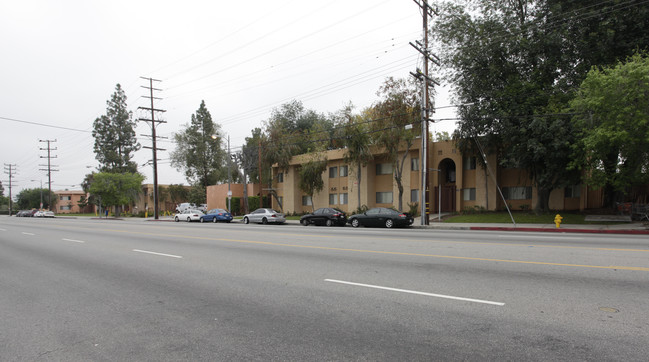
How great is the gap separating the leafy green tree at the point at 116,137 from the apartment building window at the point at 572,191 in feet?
220

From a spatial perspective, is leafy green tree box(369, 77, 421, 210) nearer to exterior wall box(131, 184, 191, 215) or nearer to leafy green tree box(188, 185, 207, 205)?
leafy green tree box(188, 185, 207, 205)

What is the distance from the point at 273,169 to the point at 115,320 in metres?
40.7

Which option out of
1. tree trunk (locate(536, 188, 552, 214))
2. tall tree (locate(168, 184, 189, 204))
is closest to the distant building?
tall tree (locate(168, 184, 189, 204))

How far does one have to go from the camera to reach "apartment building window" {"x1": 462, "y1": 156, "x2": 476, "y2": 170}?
32125mm

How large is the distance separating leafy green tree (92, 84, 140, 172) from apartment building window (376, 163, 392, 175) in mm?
52069

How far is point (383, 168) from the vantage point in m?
36.3

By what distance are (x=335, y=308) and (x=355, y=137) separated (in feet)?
90.3

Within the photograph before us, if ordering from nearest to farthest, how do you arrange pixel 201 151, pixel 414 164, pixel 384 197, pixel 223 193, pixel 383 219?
pixel 383 219 → pixel 414 164 → pixel 384 197 → pixel 223 193 → pixel 201 151

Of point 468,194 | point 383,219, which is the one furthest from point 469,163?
point 383,219

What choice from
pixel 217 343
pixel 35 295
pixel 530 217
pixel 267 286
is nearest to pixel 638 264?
pixel 267 286

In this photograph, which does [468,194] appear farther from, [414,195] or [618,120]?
[618,120]

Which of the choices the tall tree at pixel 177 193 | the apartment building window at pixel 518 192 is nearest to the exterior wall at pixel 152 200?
the tall tree at pixel 177 193

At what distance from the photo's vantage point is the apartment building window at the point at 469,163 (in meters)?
32.1

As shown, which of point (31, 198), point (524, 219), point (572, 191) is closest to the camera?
point (524, 219)
